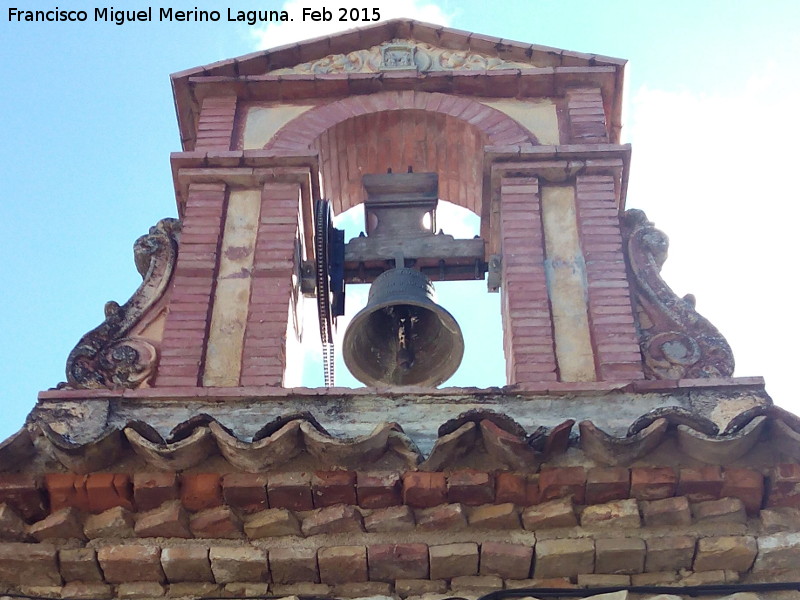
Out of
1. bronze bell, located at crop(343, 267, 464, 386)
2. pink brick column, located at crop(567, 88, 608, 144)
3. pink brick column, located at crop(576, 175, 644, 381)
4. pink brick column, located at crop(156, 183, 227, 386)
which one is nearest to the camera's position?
pink brick column, located at crop(576, 175, 644, 381)

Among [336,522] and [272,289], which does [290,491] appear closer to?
[336,522]

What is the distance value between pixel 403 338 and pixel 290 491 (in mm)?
2005

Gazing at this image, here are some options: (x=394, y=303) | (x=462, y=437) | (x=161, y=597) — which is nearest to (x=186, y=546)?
(x=161, y=597)

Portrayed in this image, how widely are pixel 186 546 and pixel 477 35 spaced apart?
191 inches

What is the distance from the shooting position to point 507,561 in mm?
5180

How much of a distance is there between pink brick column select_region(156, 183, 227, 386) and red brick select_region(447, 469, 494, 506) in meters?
1.80

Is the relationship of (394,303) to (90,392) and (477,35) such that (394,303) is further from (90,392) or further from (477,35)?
(477,35)

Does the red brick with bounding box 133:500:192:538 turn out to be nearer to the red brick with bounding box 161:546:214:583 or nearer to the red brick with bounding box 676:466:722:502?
the red brick with bounding box 161:546:214:583

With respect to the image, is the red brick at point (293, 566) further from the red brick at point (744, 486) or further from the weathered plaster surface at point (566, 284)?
the weathered plaster surface at point (566, 284)

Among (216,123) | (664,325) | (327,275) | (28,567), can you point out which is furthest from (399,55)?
(28,567)

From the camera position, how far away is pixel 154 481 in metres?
5.40

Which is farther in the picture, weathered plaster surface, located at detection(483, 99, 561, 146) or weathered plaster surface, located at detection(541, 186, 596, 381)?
weathered plaster surface, located at detection(483, 99, 561, 146)

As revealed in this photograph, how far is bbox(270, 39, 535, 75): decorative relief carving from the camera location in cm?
895

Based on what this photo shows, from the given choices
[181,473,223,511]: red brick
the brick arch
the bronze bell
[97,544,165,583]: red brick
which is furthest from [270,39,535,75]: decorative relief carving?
[97,544,165,583]: red brick
